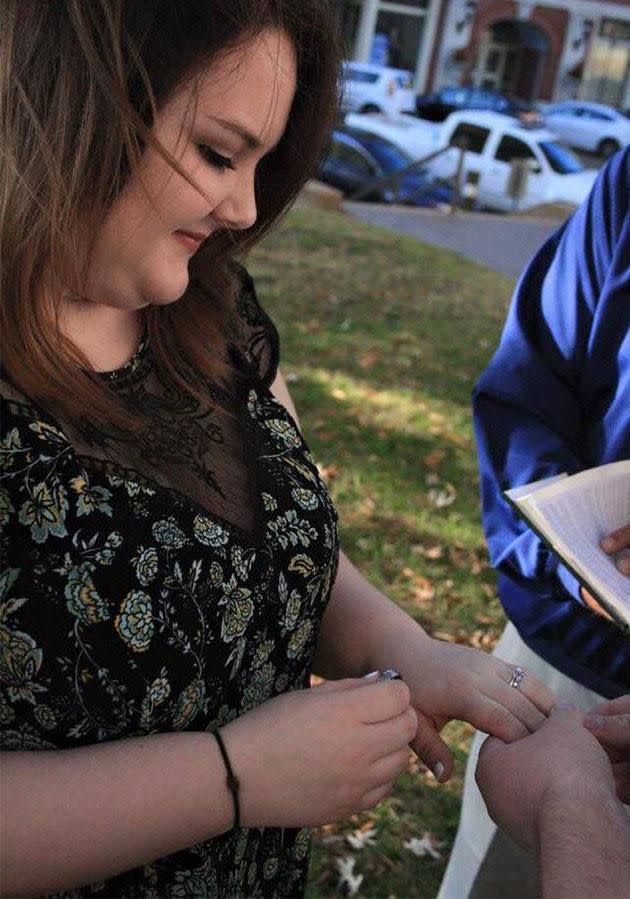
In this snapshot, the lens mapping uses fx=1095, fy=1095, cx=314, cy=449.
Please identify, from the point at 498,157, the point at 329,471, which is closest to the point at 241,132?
the point at 329,471

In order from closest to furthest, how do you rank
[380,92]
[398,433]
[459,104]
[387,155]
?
1. [398,433]
2. [387,155]
3. [380,92]
4. [459,104]

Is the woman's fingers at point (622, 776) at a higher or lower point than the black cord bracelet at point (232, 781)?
lower

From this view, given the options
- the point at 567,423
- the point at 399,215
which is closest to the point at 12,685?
the point at 567,423

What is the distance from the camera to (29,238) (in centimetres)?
139

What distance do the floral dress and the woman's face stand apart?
0.59ft

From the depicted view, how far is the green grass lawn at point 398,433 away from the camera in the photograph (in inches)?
136

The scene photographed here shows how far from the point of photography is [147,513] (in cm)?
145

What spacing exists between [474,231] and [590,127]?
20260mm

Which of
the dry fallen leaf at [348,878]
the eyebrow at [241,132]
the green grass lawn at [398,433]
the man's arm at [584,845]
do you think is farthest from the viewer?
the green grass lawn at [398,433]

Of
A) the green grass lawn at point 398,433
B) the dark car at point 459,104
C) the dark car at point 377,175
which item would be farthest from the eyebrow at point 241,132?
the dark car at point 459,104

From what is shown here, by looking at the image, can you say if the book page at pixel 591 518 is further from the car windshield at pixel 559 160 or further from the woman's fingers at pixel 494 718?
the car windshield at pixel 559 160

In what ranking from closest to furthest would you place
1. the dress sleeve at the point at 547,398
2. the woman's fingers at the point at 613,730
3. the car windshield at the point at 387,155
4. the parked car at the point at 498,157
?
the woman's fingers at the point at 613,730 < the dress sleeve at the point at 547,398 < the car windshield at the point at 387,155 < the parked car at the point at 498,157

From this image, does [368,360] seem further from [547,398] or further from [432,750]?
[432,750]

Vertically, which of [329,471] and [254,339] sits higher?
[254,339]
